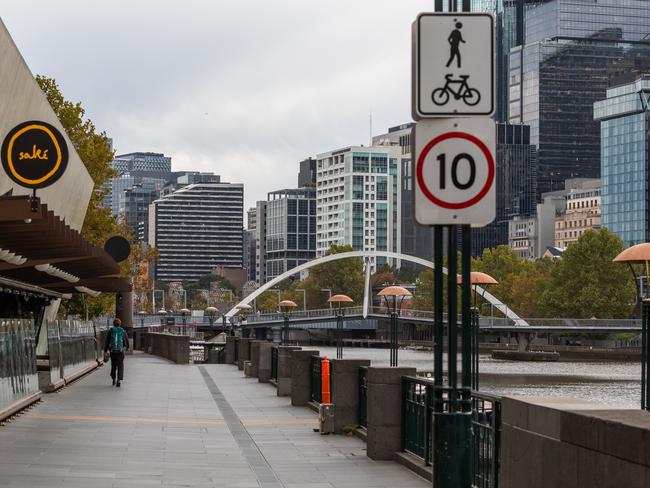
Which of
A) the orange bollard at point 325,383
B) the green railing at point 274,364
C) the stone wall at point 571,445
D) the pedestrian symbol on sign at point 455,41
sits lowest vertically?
the green railing at point 274,364

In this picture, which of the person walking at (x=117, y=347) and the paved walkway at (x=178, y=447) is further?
the person walking at (x=117, y=347)

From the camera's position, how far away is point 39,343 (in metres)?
30.4

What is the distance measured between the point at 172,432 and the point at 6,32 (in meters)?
18.6

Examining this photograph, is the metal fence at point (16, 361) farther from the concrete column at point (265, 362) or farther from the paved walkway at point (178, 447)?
the concrete column at point (265, 362)

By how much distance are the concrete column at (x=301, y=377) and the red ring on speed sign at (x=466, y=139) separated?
17.8m

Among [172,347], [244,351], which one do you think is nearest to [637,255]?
[244,351]

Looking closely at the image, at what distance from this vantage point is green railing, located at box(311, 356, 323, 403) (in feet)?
81.6

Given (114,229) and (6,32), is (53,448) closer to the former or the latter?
(6,32)

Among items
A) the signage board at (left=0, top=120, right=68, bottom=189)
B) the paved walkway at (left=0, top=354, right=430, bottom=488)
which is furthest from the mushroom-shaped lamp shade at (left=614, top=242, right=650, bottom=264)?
the signage board at (left=0, top=120, right=68, bottom=189)

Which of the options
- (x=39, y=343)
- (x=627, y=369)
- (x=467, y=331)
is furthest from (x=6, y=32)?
(x=627, y=369)

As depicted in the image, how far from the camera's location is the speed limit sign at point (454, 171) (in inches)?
327

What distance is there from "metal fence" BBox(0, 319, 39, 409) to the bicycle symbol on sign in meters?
13.9

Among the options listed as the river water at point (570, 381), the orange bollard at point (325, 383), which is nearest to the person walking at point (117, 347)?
the orange bollard at point (325, 383)

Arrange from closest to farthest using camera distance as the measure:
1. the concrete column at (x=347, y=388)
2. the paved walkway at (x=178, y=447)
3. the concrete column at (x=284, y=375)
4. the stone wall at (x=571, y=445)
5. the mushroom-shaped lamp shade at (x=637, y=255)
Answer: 1. the stone wall at (x=571, y=445)
2. the paved walkway at (x=178, y=447)
3. the concrete column at (x=347, y=388)
4. the mushroom-shaped lamp shade at (x=637, y=255)
5. the concrete column at (x=284, y=375)
